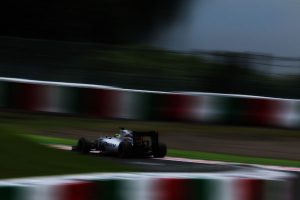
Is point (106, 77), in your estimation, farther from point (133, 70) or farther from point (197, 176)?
point (197, 176)

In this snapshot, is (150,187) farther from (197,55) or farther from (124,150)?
(197,55)

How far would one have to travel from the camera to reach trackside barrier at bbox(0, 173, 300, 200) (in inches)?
151

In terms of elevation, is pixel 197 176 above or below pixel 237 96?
below

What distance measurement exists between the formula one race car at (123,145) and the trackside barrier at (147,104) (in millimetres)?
4835

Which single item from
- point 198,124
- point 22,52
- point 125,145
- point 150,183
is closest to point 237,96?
point 198,124

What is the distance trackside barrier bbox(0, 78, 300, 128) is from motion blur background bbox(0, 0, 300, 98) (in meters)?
0.56

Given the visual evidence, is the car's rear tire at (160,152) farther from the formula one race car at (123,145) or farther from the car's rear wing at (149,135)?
the formula one race car at (123,145)

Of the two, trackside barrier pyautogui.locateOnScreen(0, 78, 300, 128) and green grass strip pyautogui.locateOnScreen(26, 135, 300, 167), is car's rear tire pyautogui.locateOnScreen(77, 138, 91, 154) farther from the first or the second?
trackside barrier pyautogui.locateOnScreen(0, 78, 300, 128)

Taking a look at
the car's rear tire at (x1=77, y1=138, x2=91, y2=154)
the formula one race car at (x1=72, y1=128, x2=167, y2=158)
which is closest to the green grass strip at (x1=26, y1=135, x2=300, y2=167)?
the formula one race car at (x1=72, y1=128, x2=167, y2=158)

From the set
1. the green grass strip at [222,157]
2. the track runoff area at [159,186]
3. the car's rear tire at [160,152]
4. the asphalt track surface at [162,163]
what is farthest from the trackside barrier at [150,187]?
the green grass strip at [222,157]

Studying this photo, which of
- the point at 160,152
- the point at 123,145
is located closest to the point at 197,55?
the point at 160,152

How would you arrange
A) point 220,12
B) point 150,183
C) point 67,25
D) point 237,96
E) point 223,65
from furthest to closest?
point 67,25 < point 220,12 < point 223,65 < point 237,96 < point 150,183

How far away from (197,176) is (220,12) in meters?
12.1

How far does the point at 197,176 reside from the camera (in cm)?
459
